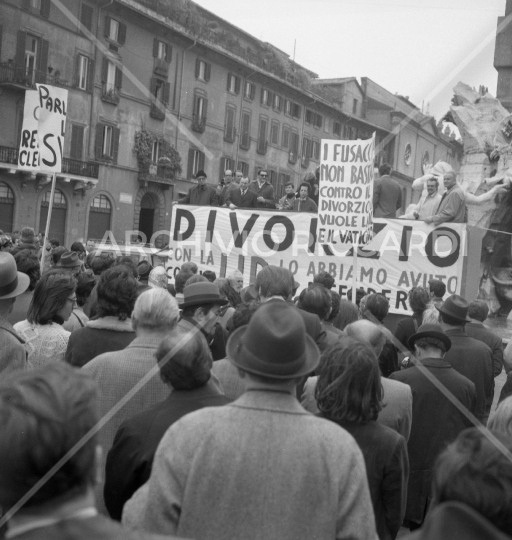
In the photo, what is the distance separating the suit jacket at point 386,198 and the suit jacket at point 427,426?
635 centimetres

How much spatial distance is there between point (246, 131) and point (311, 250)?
106 feet

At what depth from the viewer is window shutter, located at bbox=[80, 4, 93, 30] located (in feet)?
106

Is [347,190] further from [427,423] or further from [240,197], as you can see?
[427,423]

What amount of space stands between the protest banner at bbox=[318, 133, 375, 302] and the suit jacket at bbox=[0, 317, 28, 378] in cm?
529

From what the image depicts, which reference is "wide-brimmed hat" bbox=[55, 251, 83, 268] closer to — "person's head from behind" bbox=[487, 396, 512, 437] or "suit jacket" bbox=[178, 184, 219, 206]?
"suit jacket" bbox=[178, 184, 219, 206]

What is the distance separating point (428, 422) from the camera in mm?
4125

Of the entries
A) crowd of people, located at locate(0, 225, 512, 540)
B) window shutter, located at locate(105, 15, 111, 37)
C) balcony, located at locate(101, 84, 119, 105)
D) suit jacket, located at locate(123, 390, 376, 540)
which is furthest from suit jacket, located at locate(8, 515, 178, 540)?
window shutter, located at locate(105, 15, 111, 37)

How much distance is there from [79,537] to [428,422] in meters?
3.05

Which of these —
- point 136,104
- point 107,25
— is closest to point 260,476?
point 107,25

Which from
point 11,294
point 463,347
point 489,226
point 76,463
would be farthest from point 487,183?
point 76,463

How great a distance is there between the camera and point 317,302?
4.98 meters

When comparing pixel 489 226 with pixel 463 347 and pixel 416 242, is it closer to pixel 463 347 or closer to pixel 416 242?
pixel 416 242

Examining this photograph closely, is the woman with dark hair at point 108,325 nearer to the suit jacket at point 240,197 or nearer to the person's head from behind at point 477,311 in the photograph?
the person's head from behind at point 477,311

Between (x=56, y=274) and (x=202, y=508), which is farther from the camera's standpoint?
(x=56, y=274)
